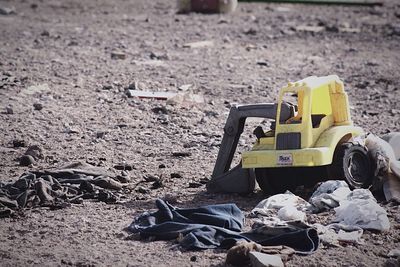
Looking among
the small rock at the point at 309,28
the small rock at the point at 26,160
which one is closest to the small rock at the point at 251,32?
the small rock at the point at 309,28

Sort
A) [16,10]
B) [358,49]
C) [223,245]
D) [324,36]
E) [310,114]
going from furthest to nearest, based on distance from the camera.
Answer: [16,10]
[324,36]
[358,49]
[310,114]
[223,245]

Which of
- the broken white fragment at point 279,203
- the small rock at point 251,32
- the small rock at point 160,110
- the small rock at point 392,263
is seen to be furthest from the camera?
the small rock at point 251,32

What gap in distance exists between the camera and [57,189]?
24.1ft

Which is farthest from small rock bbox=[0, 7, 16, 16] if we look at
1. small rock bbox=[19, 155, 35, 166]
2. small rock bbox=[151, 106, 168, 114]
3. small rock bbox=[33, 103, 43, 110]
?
small rock bbox=[19, 155, 35, 166]

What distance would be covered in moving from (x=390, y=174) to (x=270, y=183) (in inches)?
35.8

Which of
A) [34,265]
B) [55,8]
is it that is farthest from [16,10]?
[34,265]

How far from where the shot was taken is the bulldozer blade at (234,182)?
7.40 metres

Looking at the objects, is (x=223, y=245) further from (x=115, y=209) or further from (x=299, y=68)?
(x=299, y=68)

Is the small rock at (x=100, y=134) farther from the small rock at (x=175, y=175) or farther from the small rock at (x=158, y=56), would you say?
the small rock at (x=158, y=56)

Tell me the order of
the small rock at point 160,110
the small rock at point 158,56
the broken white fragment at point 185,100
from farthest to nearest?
the small rock at point 158,56 < the broken white fragment at point 185,100 < the small rock at point 160,110

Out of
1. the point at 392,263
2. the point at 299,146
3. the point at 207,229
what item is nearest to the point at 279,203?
the point at 299,146

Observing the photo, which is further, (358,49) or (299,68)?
(358,49)

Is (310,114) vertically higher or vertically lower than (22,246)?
higher

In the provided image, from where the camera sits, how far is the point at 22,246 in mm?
6227
